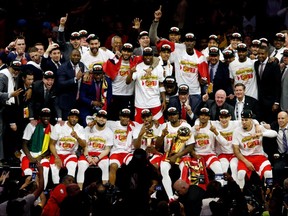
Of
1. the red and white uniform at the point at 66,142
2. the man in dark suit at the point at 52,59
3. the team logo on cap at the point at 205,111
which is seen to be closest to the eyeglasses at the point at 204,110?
the team logo on cap at the point at 205,111

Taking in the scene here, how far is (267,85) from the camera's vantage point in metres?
24.5

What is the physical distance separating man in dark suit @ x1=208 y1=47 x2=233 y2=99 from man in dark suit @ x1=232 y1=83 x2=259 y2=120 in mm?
390

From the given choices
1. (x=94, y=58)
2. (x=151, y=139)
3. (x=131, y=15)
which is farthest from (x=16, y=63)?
(x=131, y=15)

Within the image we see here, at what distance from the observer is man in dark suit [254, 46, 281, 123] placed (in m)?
24.5

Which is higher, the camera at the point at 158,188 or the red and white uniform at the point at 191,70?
the red and white uniform at the point at 191,70

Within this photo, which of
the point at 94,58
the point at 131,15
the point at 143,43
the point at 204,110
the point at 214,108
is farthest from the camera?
the point at 131,15

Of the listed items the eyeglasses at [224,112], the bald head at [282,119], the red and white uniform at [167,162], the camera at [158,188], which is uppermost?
the eyeglasses at [224,112]

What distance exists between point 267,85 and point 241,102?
64 cm

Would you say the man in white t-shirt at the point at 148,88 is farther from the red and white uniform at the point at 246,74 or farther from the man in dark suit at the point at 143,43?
the red and white uniform at the point at 246,74

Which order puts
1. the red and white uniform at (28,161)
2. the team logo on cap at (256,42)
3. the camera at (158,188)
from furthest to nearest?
the team logo on cap at (256,42) → the red and white uniform at (28,161) → the camera at (158,188)

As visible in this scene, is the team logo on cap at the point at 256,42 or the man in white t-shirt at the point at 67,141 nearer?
the man in white t-shirt at the point at 67,141

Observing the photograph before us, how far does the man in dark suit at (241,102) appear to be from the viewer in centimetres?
2417

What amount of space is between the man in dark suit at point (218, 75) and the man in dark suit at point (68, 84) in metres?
2.44

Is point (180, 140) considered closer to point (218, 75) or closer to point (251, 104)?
point (251, 104)
